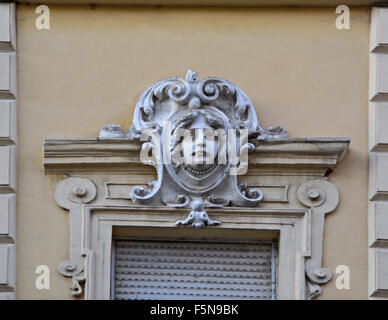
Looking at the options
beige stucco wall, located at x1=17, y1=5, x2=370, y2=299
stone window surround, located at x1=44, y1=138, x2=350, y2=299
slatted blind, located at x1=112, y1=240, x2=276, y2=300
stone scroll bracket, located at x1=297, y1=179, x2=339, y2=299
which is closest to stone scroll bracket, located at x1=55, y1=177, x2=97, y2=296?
stone window surround, located at x1=44, y1=138, x2=350, y2=299

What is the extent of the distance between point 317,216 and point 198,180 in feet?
3.12

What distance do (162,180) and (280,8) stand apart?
5.72 feet

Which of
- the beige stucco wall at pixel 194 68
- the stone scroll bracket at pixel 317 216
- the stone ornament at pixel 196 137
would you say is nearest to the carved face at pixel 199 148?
the stone ornament at pixel 196 137

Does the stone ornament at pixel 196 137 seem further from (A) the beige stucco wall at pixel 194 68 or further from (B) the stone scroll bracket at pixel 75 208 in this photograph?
(B) the stone scroll bracket at pixel 75 208

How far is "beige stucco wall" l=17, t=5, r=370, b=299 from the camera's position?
18.8m

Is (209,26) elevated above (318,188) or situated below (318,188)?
above

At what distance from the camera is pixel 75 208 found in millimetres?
18609

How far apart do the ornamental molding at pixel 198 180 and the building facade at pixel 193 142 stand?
0.01 metres

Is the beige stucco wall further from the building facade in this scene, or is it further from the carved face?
the carved face

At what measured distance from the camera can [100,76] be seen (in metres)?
19.0

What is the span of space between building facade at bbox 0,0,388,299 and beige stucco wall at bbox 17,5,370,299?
0.04 feet

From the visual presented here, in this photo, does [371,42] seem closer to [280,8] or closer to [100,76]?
[280,8]
